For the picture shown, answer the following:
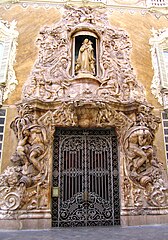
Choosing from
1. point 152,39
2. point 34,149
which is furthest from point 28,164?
point 152,39

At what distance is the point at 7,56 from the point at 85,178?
522cm

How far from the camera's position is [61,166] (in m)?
7.73

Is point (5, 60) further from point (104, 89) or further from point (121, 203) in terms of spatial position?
point (121, 203)

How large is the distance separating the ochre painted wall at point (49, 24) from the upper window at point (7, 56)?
18 cm

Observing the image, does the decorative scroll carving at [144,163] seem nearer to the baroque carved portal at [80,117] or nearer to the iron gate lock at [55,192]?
the baroque carved portal at [80,117]

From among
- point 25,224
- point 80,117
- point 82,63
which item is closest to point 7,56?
point 82,63

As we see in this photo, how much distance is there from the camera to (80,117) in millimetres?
7836

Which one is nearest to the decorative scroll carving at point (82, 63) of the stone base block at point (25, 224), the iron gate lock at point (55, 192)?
the iron gate lock at point (55, 192)

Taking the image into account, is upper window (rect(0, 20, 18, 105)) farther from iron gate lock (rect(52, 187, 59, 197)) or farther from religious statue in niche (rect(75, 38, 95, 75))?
Answer: iron gate lock (rect(52, 187, 59, 197))

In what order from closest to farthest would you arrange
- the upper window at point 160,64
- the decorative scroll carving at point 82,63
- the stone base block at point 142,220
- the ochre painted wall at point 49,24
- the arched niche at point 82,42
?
the stone base block at point 142,220 → the decorative scroll carving at point 82,63 → the ochre painted wall at point 49,24 → the upper window at point 160,64 → the arched niche at point 82,42

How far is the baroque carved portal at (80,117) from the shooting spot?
7145mm

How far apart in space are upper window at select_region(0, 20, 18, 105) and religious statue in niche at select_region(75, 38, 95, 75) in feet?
7.46

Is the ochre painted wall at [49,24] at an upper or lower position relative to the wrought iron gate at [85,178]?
upper

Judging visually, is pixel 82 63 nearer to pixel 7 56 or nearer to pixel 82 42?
pixel 82 42
